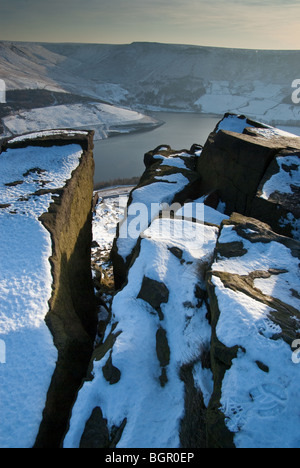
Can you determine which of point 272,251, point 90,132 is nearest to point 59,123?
point 90,132

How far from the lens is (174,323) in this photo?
8617mm

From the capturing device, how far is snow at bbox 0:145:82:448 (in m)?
7.08

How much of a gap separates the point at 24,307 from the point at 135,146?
62.0 metres

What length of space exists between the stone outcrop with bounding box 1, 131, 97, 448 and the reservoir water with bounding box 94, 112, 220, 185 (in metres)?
29.0

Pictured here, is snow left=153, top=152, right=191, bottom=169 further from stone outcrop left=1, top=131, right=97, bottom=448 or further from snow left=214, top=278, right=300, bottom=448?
snow left=214, top=278, right=300, bottom=448

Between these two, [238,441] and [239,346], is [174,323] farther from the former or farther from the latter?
[238,441]

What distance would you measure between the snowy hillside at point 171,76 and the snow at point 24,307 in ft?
337

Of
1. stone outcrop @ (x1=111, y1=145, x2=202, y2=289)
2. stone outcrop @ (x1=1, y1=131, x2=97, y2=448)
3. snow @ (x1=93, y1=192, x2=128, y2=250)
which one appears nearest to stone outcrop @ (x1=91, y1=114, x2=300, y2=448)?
stone outcrop @ (x1=111, y1=145, x2=202, y2=289)

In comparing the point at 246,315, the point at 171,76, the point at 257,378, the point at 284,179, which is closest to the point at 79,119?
the point at 284,179

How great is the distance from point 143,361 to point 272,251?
5.49 metres

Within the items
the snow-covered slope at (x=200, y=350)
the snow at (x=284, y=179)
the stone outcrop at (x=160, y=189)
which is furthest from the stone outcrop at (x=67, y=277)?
the snow at (x=284, y=179)

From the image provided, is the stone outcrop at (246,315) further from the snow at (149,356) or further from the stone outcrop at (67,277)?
the stone outcrop at (67,277)

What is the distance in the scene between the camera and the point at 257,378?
5805 mm

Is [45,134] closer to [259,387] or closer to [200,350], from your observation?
[200,350]
